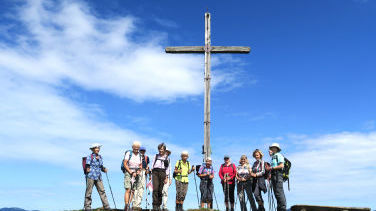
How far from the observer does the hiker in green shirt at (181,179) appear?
15281 mm

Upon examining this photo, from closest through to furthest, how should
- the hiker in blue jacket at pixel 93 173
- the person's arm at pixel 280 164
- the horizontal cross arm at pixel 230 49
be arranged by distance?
1. the person's arm at pixel 280 164
2. the hiker in blue jacket at pixel 93 173
3. the horizontal cross arm at pixel 230 49

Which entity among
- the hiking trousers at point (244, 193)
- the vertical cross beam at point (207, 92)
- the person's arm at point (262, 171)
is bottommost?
the hiking trousers at point (244, 193)

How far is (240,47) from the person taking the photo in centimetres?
1917

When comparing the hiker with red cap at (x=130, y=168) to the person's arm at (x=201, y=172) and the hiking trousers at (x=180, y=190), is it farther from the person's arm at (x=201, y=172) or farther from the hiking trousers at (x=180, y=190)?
the person's arm at (x=201, y=172)

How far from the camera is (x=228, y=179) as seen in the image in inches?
605

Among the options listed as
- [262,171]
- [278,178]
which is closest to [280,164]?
[278,178]

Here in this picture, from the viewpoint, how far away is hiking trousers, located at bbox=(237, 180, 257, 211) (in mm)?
14641

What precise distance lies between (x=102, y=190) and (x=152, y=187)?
6.74 feet

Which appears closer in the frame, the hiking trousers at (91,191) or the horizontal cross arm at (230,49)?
the hiking trousers at (91,191)

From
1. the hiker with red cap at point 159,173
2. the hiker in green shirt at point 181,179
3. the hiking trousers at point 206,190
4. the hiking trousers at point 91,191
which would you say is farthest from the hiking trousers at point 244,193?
the hiking trousers at point 91,191

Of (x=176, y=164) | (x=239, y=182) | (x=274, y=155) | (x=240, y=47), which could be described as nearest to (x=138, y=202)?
(x=176, y=164)

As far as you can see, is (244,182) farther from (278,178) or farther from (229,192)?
(278,178)

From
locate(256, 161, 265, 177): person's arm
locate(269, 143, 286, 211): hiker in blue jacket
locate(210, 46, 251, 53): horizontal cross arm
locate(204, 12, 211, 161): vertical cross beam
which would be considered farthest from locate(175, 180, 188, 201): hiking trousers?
locate(210, 46, 251, 53): horizontal cross arm

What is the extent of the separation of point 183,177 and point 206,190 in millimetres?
1210
